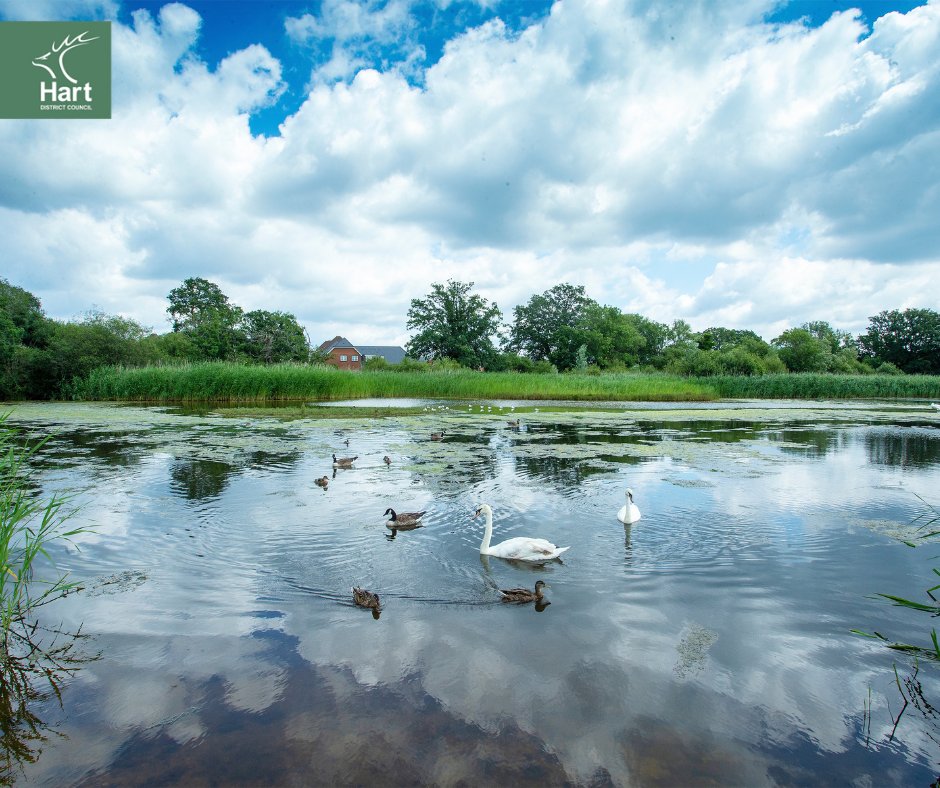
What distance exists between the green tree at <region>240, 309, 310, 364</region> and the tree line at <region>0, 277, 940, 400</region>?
0.10 metres

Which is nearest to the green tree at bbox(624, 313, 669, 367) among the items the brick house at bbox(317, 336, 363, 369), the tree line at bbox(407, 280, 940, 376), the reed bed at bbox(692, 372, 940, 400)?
the tree line at bbox(407, 280, 940, 376)

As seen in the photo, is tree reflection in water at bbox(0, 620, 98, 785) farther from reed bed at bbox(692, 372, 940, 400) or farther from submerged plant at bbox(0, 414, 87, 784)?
reed bed at bbox(692, 372, 940, 400)

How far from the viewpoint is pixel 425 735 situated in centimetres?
302

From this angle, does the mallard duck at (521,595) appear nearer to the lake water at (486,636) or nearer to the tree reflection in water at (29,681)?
the lake water at (486,636)

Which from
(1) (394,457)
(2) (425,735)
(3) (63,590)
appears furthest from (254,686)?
(1) (394,457)

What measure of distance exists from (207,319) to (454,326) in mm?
25427

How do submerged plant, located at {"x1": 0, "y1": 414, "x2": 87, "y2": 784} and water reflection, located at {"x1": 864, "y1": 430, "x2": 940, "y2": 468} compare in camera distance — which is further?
water reflection, located at {"x1": 864, "y1": 430, "x2": 940, "y2": 468}

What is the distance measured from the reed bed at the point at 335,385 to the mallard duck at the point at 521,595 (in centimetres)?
2457

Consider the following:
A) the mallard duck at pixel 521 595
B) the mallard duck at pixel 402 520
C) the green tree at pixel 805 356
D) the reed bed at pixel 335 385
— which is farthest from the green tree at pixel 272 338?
the green tree at pixel 805 356

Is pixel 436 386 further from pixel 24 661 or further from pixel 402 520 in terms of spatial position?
pixel 24 661

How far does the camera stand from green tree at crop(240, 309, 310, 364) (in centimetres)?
4488

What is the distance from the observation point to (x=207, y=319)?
56062mm

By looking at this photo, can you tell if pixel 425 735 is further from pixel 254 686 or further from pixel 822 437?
pixel 822 437

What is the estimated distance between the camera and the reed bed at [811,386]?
3816 cm
